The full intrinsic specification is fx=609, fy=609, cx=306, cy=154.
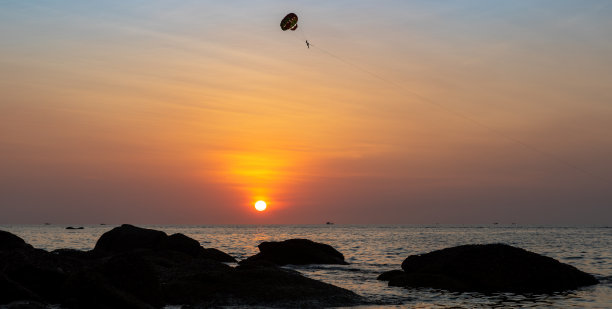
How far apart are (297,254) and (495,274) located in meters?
18.8

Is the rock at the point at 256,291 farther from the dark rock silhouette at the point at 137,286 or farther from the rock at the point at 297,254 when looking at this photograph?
the rock at the point at 297,254

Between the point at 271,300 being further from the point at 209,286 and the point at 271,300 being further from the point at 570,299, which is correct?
the point at 570,299

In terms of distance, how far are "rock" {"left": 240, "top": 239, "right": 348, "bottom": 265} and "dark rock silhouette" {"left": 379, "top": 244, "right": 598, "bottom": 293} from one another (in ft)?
45.8

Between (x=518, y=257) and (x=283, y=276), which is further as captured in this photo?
(x=518, y=257)

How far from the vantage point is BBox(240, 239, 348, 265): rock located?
142 feet

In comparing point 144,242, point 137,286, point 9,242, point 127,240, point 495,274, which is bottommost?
point 137,286

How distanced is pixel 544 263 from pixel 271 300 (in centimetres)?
1415

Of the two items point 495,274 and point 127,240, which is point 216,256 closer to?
point 127,240

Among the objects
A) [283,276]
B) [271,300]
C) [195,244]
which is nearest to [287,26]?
[195,244]

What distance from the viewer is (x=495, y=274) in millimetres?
27375

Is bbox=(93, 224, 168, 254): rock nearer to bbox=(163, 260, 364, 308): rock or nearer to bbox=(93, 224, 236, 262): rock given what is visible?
bbox=(93, 224, 236, 262): rock

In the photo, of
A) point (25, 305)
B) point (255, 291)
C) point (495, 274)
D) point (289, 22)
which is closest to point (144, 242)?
point (289, 22)

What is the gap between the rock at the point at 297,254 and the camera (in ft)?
142

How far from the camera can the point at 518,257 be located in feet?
93.2
